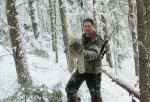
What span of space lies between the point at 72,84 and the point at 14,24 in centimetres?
223

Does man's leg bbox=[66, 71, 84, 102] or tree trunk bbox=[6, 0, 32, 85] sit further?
tree trunk bbox=[6, 0, 32, 85]

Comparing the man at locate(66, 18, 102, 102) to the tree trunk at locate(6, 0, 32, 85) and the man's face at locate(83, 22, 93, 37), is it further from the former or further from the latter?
the tree trunk at locate(6, 0, 32, 85)

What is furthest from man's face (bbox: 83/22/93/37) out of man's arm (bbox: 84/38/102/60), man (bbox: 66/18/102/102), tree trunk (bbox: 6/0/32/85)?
tree trunk (bbox: 6/0/32/85)

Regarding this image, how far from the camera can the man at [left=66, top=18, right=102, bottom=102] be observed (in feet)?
24.2

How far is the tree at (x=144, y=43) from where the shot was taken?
5.34 meters

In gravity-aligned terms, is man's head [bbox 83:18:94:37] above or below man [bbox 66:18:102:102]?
above

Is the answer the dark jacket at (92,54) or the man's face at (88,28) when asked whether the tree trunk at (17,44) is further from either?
the man's face at (88,28)

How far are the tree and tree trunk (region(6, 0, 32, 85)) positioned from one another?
3.67 meters

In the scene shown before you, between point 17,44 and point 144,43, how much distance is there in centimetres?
402

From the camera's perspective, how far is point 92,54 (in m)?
7.33

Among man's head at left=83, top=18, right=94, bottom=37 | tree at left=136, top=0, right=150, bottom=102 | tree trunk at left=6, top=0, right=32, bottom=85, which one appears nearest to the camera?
tree at left=136, top=0, right=150, bottom=102

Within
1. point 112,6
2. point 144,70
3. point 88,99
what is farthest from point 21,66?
point 112,6

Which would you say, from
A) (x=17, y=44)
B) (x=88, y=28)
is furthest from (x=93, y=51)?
(x=17, y=44)

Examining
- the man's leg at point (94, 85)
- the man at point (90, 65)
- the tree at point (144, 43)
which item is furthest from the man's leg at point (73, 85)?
the tree at point (144, 43)
